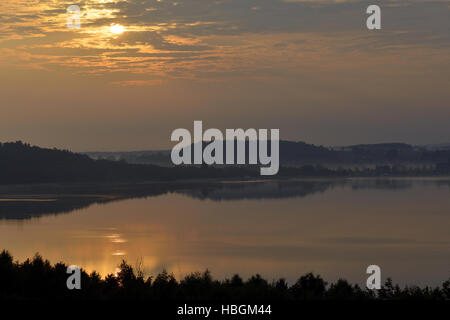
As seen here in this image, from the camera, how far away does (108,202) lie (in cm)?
8738

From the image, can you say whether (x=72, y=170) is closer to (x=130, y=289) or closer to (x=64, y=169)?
(x=64, y=169)

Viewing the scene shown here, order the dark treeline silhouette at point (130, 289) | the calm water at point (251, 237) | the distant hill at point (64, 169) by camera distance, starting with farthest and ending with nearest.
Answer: the distant hill at point (64, 169) < the calm water at point (251, 237) < the dark treeline silhouette at point (130, 289)

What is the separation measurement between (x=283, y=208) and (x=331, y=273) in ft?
142

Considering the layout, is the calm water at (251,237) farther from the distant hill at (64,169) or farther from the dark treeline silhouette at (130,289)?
the distant hill at (64,169)

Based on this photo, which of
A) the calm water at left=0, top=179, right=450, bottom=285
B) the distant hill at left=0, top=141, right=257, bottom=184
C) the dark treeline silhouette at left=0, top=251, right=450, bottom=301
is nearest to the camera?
the dark treeline silhouette at left=0, top=251, right=450, bottom=301

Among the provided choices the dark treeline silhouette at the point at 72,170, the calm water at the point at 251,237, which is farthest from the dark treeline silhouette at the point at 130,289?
the dark treeline silhouette at the point at 72,170

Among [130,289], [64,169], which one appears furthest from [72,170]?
[130,289]

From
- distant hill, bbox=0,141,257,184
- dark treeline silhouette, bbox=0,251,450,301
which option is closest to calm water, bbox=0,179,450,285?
dark treeline silhouette, bbox=0,251,450,301

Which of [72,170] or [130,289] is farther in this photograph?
[72,170]

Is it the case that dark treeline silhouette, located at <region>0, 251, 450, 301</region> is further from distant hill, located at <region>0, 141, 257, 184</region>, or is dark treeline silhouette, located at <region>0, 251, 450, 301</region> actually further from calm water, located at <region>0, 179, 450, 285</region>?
distant hill, located at <region>0, 141, 257, 184</region>

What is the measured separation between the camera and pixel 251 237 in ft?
173

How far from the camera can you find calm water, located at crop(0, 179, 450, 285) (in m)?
38.2

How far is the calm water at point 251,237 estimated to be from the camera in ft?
Result: 125
